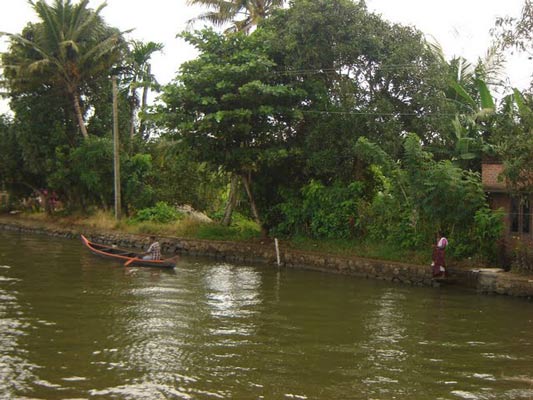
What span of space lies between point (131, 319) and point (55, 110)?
76.0 ft

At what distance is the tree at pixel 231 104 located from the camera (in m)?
21.8

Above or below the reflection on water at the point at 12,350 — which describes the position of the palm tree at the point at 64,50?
above

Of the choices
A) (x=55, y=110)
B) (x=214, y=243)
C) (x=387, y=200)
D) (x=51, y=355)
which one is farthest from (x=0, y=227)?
(x=51, y=355)

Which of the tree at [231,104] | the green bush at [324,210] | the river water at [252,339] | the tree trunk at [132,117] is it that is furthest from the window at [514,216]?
the tree trunk at [132,117]

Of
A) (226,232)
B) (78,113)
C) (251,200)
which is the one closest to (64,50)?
(78,113)

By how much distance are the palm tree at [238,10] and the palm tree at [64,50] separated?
5.84 metres

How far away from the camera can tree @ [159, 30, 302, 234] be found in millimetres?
21812

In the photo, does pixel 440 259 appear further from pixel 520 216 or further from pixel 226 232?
pixel 226 232

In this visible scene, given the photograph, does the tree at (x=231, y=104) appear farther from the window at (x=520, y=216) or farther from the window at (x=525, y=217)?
the window at (x=525, y=217)

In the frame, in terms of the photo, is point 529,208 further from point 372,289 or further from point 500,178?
point 372,289

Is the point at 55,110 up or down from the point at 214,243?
up

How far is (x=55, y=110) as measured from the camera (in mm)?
33656

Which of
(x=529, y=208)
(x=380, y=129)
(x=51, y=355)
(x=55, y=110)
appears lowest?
(x=51, y=355)

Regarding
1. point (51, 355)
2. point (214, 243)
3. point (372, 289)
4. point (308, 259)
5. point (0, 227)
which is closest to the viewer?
point (51, 355)
